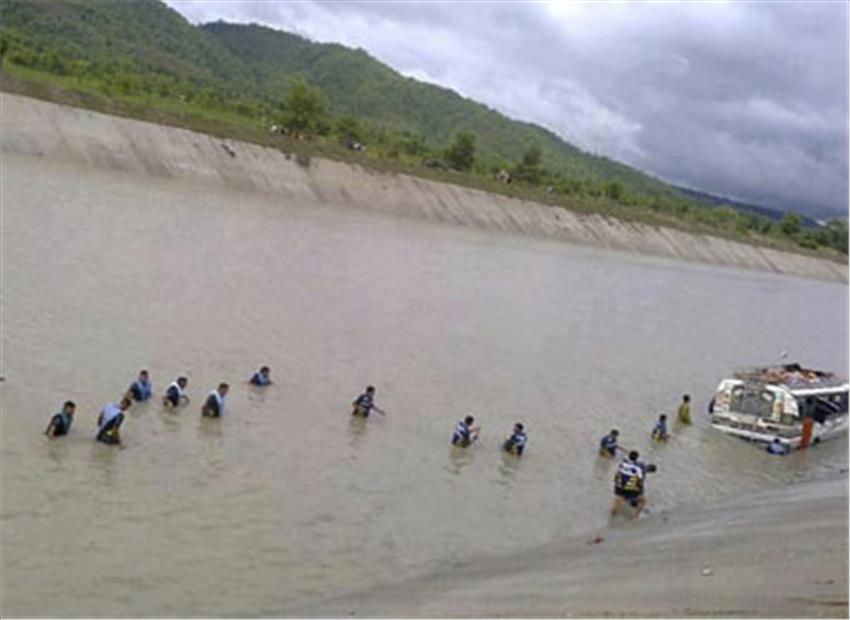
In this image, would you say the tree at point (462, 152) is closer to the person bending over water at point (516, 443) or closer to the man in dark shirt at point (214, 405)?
the person bending over water at point (516, 443)

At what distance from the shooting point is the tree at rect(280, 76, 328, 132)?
90438 mm

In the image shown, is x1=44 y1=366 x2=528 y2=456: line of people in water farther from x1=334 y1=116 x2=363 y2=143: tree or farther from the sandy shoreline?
x1=334 y1=116 x2=363 y2=143: tree

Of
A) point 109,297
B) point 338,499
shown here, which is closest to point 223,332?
point 109,297

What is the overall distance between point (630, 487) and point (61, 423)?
9761 mm

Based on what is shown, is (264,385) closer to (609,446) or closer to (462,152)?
(609,446)

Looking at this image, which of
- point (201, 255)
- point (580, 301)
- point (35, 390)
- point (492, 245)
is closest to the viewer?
point (35, 390)

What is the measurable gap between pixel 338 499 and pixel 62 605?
230 inches

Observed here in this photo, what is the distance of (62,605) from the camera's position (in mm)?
11242

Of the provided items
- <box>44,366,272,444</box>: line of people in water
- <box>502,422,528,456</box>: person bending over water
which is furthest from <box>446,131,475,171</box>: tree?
<box>502,422,528,456</box>: person bending over water

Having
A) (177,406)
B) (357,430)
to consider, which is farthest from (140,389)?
(357,430)

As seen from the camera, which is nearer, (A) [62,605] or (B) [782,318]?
(A) [62,605]

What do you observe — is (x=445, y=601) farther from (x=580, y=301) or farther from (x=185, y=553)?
(x=580, y=301)

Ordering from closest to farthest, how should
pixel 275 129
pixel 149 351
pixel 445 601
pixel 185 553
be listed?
1. pixel 445 601
2. pixel 185 553
3. pixel 149 351
4. pixel 275 129

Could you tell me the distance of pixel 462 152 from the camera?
106 meters
